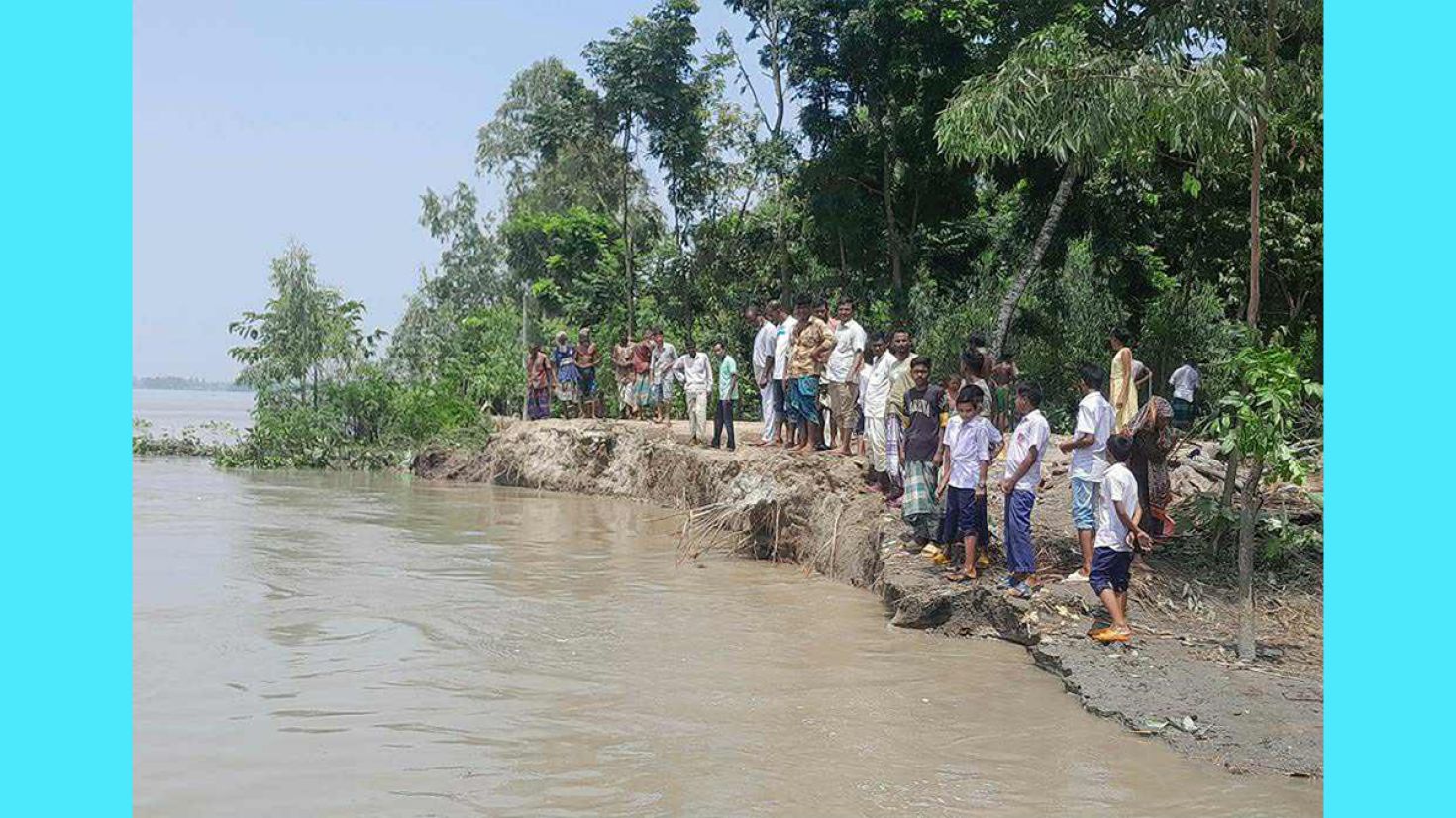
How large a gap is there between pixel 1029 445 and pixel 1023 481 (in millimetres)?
299

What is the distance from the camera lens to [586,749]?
7.04 meters

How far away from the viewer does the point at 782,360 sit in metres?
14.7

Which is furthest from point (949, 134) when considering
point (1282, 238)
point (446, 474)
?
point (446, 474)

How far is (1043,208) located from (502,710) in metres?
14.5

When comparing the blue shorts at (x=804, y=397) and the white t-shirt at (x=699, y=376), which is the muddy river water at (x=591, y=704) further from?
the white t-shirt at (x=699, y=376)

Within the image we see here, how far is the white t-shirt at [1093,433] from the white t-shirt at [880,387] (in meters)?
3.38

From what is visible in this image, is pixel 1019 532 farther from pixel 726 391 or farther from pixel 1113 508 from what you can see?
pixel 726 391

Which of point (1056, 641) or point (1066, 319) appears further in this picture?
point (1066, 319)

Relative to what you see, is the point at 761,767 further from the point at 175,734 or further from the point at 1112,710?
the point at 175,734

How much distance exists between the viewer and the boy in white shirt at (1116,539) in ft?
27.5

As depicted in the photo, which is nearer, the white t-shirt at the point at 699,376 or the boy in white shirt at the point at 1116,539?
the boy in white shirt at the point at 1116,539

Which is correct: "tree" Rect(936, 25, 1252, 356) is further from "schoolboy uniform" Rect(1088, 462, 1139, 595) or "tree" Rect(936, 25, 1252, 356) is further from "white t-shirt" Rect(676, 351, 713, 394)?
"white t-shirt" Rect(676, 351, 713, 394)

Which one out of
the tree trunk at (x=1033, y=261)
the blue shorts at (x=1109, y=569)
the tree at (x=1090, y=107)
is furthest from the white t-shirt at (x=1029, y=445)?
the tree trunk at (x=1033, y=261)

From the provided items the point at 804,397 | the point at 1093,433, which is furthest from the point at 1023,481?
the point at 804,397
